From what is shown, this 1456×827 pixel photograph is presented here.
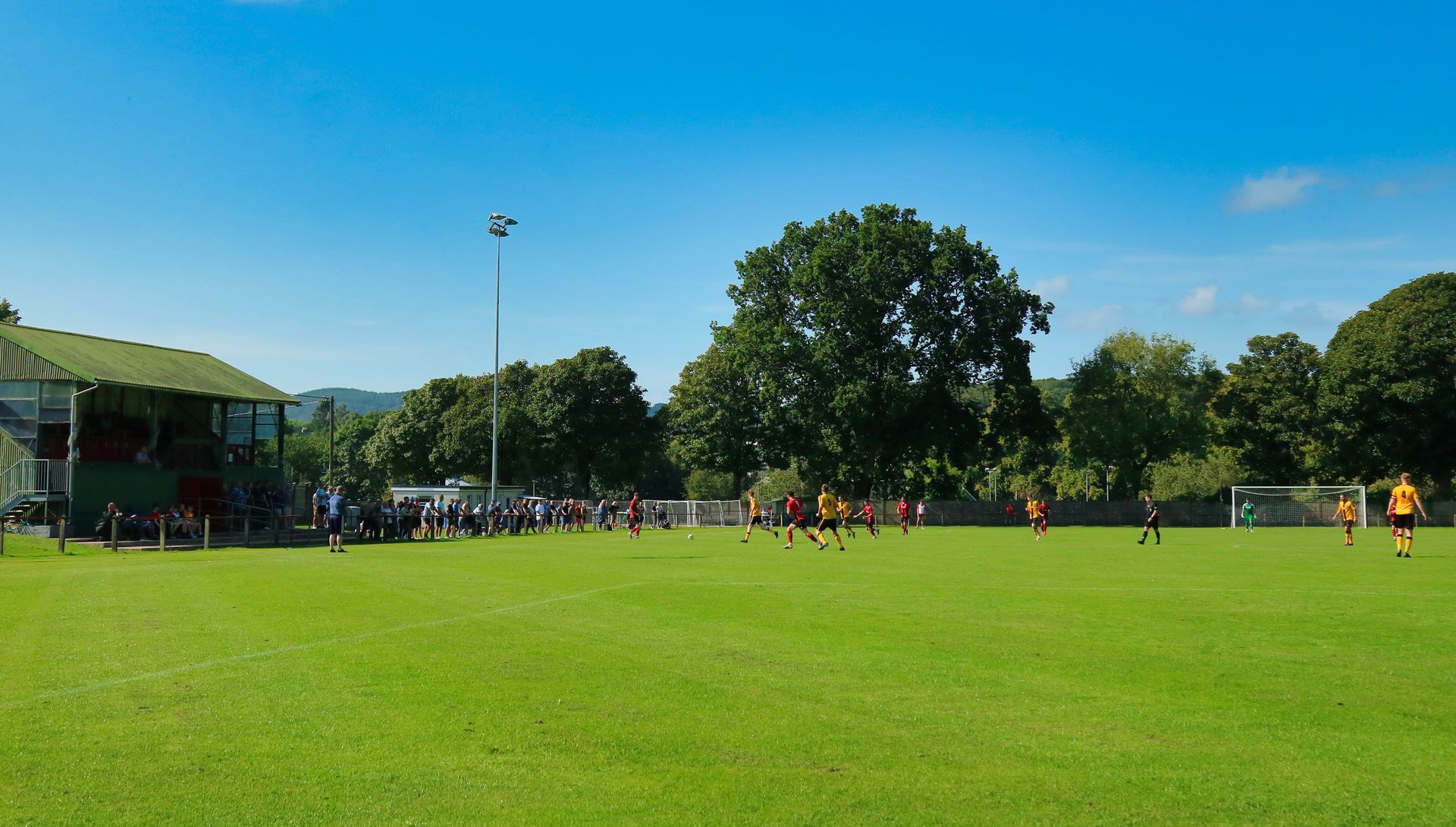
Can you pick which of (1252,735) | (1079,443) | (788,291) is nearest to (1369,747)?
(1252,735)

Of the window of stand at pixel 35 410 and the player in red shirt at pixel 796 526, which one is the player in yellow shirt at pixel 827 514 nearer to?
the player in red shirt at pixel 796 526

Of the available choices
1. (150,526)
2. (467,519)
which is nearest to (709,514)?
(467,519)

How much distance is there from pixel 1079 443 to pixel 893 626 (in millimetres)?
66632

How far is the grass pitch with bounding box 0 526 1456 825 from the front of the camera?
595 centimetres

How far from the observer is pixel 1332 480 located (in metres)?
70.1

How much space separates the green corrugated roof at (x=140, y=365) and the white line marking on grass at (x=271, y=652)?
95.3ft

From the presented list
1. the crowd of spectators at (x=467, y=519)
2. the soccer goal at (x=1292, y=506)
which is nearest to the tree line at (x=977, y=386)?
the soccer goal at (x=1292, y=506)

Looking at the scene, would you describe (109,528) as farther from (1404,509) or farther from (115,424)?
(1404,509)

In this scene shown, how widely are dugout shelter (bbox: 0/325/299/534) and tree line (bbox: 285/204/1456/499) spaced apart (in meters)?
28.9

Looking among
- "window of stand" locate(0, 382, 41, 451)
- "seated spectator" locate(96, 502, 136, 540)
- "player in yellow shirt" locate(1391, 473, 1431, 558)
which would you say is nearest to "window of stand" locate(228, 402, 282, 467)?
"window of stand" locate(0, 382, 41, 451)

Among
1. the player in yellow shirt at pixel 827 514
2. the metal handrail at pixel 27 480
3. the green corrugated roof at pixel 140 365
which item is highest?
the green corrugated roof at pixel 140 365

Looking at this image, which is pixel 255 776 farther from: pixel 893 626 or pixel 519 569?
pixel 519 569

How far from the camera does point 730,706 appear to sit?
8203mm

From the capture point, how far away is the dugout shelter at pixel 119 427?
120ft
